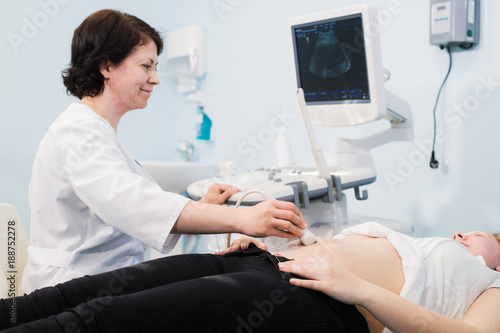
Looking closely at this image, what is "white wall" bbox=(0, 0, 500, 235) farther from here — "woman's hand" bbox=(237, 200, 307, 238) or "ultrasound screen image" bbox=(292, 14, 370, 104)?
"woman's hand" bbox=(237, 200, 307, 238)

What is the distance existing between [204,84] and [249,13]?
57cm

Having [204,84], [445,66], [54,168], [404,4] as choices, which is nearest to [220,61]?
[204,84]

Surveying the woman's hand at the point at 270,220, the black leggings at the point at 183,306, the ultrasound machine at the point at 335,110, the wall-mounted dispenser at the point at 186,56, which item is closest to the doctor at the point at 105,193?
the woman's hand at the point at 270,220

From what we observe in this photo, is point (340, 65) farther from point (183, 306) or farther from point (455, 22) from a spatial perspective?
point (183, 306)

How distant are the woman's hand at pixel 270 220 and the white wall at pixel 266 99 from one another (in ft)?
3.65

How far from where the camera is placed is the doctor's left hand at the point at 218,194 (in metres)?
1.45

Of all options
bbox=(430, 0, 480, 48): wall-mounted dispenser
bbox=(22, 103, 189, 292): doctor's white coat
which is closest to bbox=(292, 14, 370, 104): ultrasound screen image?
bbox=(430, 0, 480, 48): wall-mounted dispenser

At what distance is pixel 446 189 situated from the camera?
2008mm

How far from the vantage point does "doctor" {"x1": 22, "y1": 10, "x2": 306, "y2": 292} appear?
1.14 m

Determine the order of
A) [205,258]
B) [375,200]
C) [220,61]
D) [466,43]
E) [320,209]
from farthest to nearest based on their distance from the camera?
[220,61] → [375,200] → [466,43] → [320,209] → [205,258]

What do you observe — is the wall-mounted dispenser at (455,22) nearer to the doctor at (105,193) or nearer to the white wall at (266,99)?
Result: the white wall at (266,99)

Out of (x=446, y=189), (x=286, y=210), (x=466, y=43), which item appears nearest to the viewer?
(x=286, y=210)

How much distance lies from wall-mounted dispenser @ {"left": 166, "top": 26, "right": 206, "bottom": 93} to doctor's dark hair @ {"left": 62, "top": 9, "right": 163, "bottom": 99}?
5.36ft

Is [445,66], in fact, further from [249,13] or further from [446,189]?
[249,13]
